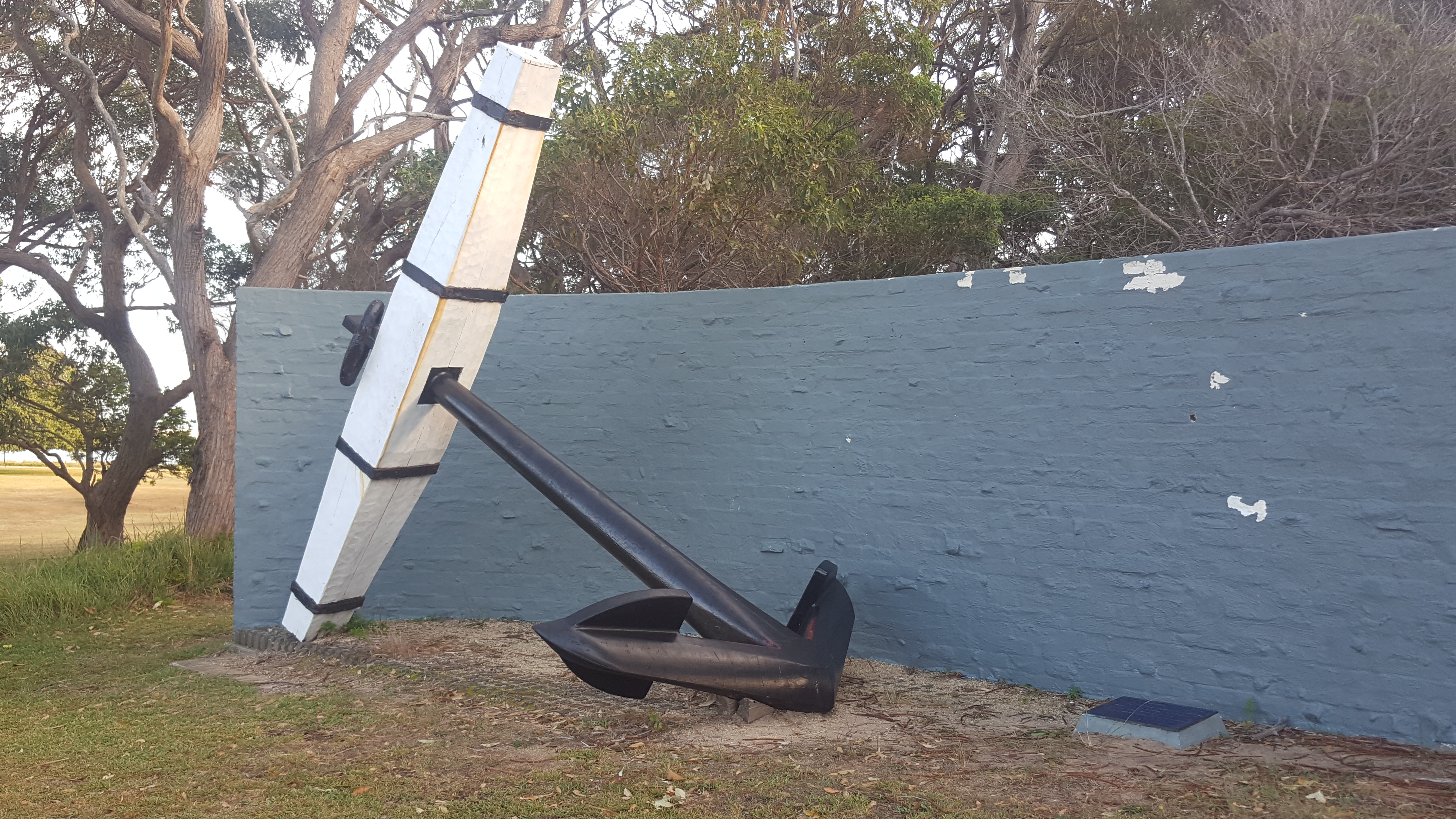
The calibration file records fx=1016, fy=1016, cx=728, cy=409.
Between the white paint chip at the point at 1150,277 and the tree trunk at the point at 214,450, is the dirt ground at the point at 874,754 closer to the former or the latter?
the white paint chip at the point at 1150,277

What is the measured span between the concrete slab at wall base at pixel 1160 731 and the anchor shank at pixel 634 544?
1.16 metres

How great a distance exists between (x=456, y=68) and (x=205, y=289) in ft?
13.4

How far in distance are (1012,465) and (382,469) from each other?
2.67 m

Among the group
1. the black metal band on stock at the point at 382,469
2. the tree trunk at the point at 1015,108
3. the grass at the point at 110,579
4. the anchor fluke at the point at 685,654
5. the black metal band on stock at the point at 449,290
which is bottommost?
the grass at the point at 110,579

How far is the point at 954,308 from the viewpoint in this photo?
4.59 metres

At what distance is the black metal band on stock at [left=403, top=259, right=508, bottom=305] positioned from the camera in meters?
3.92

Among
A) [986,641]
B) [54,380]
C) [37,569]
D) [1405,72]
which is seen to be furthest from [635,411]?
[54,380]

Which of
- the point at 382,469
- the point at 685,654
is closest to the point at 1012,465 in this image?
the point at 685,654

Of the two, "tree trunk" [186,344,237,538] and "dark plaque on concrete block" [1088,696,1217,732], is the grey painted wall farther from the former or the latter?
"tree trunk" [186,344,237,538]

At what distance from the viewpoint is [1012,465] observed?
14.5 feet

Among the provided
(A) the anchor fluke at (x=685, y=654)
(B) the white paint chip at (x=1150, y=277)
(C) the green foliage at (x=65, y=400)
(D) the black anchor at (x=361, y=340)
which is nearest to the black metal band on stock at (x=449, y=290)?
(D) the black anchor at (x=361, y=340)

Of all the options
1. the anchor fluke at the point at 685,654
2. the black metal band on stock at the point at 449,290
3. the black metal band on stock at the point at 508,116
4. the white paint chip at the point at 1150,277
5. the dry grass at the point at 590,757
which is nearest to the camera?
the anchor fluke at the point at 685,654

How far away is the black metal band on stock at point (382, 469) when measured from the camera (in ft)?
13.7

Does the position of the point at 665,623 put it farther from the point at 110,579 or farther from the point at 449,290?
the point at 110,579
